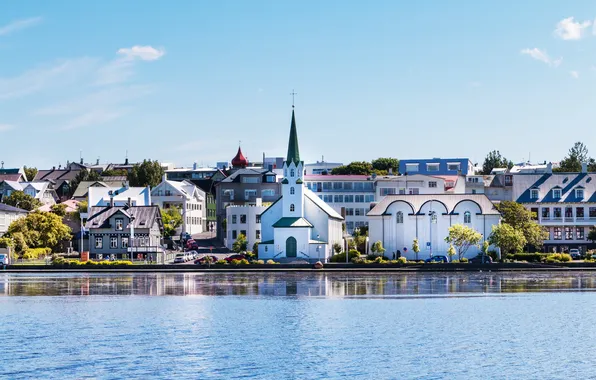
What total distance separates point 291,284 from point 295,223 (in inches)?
1173

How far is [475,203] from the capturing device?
118 metres

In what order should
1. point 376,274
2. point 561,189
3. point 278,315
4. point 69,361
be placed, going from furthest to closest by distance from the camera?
point 561,189 → point 376,274 → point 278,315 → point 69,361

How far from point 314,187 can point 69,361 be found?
374 ft

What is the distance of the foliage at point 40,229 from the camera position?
131 m

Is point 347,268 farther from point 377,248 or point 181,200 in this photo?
point 181,200

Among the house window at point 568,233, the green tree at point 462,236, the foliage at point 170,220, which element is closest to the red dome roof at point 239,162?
the foliage at point 170,220

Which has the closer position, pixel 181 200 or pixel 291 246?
pixel 291 246

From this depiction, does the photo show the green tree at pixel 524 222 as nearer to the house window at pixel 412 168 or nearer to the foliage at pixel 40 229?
the foliage at pixel 40 229

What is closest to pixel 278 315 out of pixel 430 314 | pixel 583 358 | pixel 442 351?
pixel 430 314

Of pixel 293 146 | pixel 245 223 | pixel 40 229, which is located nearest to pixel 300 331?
pixel 293 146

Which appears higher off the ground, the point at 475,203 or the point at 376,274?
the point at 475,203

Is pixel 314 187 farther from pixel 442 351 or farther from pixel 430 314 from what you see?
pixel 442 351

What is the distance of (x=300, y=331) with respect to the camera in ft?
173

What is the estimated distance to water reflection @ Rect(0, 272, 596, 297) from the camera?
7969 centimetres
